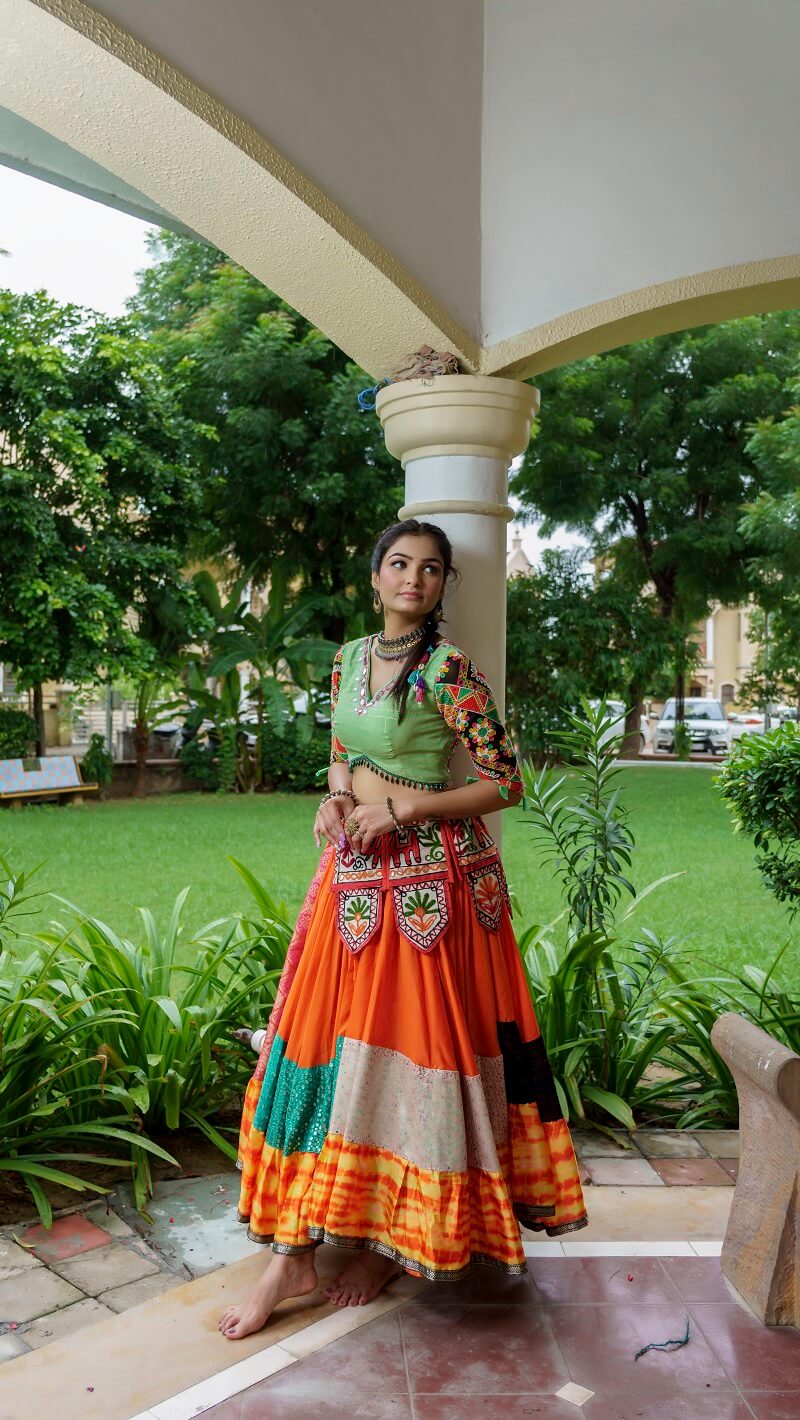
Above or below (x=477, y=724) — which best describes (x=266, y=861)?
below

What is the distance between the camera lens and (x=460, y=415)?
260 cm

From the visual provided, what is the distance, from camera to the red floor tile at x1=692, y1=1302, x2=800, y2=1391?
1.91m

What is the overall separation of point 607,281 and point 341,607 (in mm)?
10044

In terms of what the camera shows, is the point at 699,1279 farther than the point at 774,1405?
Yes

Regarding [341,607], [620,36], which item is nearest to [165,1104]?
[620,36]

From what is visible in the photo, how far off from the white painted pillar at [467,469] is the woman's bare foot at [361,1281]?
999mm

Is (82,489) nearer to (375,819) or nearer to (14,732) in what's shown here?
(14,732)

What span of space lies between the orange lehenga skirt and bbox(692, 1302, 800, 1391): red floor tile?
0.92 feet

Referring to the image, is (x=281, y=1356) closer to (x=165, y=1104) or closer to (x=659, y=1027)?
(x=165, y=1104)

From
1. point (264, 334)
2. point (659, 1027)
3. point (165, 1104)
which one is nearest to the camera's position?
point (165, 1104)

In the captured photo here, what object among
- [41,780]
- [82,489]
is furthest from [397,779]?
[41,780]

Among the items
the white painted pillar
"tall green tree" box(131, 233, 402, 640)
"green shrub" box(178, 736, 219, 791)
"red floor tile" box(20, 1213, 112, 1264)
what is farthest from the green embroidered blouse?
"green shrub" box(178, 736, 219, 791)

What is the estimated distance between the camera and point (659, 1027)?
334 centimetres

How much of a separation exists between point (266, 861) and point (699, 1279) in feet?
21.6
